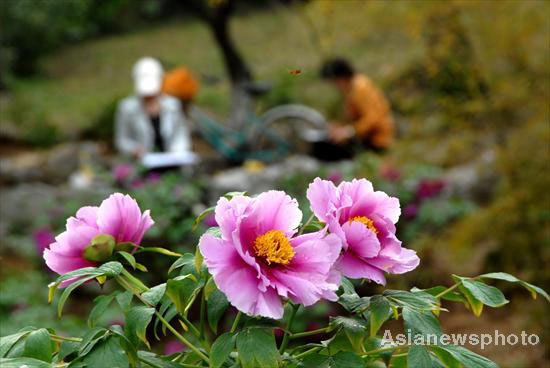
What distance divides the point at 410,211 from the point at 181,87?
153 inches

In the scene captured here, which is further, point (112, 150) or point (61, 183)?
point (112, 150)

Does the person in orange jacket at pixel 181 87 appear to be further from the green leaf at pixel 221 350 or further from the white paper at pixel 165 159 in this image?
the green leaf at pixel 221 350

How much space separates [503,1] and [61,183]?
443 cm

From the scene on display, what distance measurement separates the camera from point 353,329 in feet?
2.73

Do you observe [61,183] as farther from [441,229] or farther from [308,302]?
[308,302]

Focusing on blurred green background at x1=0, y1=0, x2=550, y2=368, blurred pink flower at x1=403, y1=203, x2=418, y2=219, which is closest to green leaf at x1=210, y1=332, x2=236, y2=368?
blurred green background at x1=0, y1=0, x2=550, y2=368

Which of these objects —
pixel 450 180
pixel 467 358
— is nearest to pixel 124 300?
pixel 467 358

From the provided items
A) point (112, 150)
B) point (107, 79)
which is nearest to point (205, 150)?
point (112, 150)

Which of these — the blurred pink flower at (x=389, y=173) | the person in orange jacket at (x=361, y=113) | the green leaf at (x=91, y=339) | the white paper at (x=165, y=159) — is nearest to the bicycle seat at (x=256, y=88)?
the person in orange jacket at (x=361, y=113)

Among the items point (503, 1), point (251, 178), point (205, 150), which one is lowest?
point (205, 150)

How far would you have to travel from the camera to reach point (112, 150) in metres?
7.81

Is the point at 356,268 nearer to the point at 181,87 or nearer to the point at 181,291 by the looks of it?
the point at 181,291

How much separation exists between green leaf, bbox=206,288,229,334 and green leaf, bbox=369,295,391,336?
0.17 m

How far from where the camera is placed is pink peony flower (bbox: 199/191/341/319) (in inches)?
30.0
